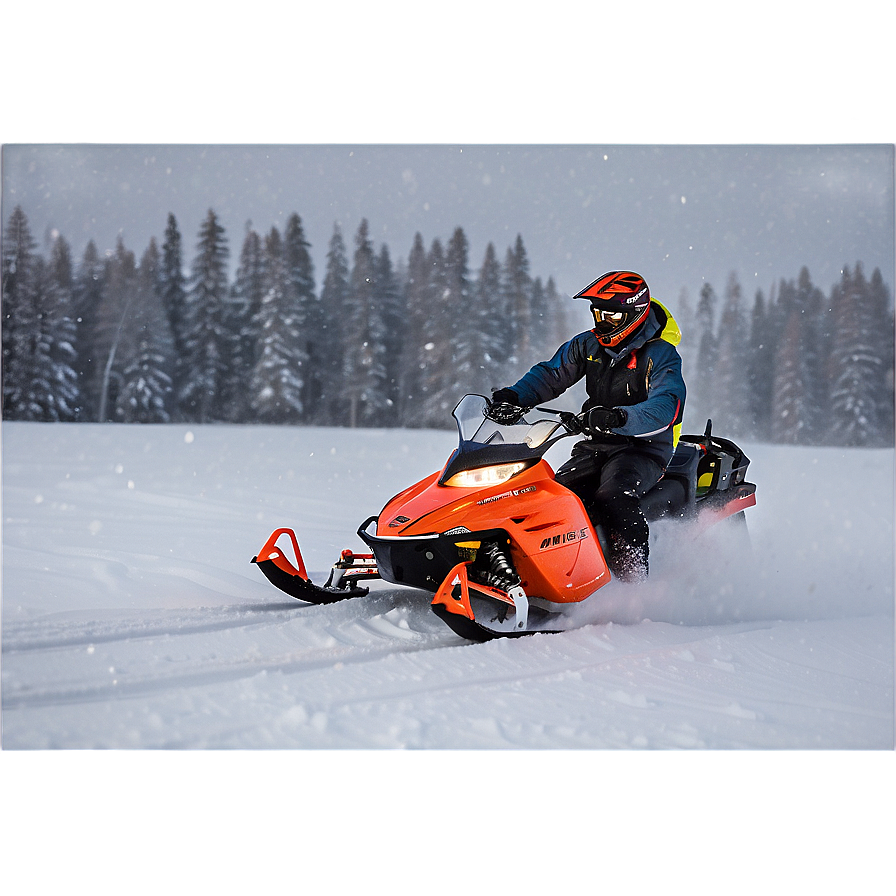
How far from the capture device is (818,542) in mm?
4617

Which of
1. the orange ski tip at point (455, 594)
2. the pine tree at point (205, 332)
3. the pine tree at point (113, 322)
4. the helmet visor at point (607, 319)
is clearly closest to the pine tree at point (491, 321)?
the pine tree at point (205, 332)

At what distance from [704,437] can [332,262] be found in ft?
20.2

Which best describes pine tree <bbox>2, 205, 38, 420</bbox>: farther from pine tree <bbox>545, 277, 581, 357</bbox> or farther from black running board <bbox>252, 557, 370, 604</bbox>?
pine tree <bbox>545, 277, 581, 357</bbox>

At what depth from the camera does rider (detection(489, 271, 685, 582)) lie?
129 inches

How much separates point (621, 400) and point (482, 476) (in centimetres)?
84

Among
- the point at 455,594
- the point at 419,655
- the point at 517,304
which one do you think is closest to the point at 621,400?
the point at 455,594

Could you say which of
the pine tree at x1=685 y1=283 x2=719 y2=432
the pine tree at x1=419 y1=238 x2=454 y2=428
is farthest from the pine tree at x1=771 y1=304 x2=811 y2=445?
the pine tree at x1=419 y1=238 x2=454 y2=428

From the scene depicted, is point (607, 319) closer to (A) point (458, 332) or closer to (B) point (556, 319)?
(B) point (556, 319)

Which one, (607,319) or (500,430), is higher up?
(607,319)

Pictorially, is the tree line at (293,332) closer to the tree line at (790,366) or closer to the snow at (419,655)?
the tree line at (790,366)

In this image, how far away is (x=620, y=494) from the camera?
3.30 metres

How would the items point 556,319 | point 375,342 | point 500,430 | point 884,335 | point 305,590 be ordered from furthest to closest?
1. point 375,342
2. point 556,319
3. point 884,335
4. point 305,590
5. point 500,430

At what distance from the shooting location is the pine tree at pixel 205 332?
932 centimetres

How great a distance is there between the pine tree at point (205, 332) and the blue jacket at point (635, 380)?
6193mm
